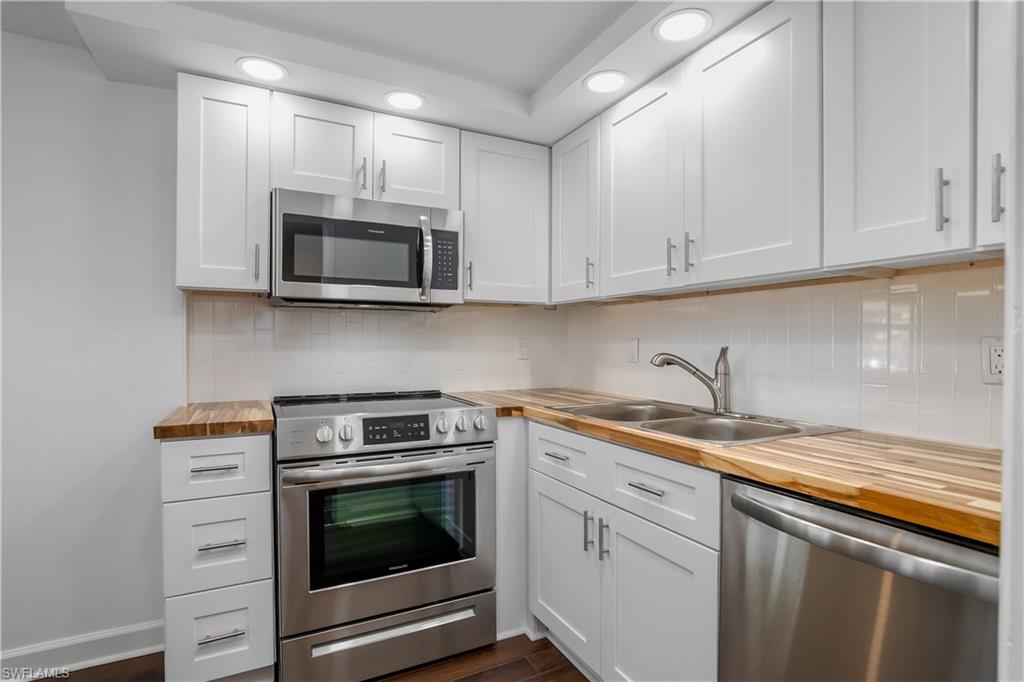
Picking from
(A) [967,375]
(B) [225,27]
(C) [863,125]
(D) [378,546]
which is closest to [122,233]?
(B) [225,27]

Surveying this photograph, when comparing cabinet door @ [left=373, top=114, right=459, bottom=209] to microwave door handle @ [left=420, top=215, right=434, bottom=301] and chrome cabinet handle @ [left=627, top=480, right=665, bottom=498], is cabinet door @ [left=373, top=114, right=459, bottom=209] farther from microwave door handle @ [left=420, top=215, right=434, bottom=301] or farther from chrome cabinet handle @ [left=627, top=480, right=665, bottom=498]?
chrome cabinet handle @ [left=627, top=480, right=665, bottom=498]

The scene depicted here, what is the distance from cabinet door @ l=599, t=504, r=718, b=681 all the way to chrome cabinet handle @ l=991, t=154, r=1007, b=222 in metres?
0.94

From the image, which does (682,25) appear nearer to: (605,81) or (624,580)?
(605,81)

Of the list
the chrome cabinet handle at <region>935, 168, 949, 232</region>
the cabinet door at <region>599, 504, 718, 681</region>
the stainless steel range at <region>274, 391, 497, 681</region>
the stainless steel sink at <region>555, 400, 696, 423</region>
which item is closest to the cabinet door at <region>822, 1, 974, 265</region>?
the chrome cabinet handle at <region>935, 168, 949, 232</region>

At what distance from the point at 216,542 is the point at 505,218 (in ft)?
5.75

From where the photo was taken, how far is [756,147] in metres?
1.49

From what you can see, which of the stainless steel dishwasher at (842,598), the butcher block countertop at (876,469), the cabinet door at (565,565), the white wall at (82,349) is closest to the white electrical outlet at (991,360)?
the butcher block countertop at (876,469)

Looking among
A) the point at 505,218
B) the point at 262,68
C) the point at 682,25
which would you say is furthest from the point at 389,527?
the point at 682,25

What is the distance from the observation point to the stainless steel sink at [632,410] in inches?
84.4

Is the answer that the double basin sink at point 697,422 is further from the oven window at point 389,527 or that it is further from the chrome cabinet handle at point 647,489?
the oven window at point 389,527

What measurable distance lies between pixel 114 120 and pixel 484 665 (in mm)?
2580

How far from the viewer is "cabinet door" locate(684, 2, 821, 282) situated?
1342 mm

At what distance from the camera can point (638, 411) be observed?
2.23 m

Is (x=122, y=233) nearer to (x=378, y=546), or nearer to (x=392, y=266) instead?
(x=392, y=266)
